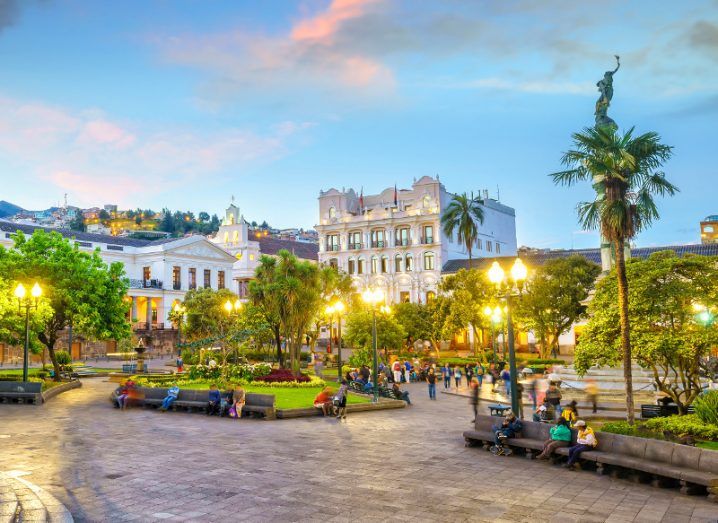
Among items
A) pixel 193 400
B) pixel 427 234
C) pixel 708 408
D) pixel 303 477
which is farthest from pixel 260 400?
pixel 427 234

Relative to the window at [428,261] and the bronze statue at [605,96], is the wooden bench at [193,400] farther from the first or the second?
the window at [428,261]

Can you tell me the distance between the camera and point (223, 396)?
21.6 meters

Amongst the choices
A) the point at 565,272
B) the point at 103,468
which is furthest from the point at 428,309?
the point at 103,468

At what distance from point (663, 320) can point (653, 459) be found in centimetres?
768

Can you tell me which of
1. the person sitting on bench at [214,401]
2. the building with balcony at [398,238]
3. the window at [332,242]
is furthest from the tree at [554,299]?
the window at [332,242]

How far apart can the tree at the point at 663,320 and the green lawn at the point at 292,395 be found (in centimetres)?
991

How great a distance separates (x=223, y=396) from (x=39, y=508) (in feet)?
41.1

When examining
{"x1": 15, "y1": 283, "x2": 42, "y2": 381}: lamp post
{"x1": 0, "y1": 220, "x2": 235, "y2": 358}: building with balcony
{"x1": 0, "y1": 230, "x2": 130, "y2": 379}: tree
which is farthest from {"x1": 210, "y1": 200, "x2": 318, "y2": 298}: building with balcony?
{"x1": 15, "y1": 283, "x2": 42, "y2": 381}: lamp post

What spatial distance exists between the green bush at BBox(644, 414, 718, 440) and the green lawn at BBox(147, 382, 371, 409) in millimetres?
11779

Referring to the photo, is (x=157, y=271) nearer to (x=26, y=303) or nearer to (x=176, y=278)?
(x=176, y=278)

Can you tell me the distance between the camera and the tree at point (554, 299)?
45438 millimetres

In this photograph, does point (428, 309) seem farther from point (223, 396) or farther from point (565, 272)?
point (223, 396)

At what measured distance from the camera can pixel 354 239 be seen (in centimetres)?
7631

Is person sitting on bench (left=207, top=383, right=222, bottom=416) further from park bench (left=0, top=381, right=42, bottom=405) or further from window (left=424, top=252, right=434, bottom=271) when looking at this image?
window (left=424, top=252, right=434, bottom=271)
